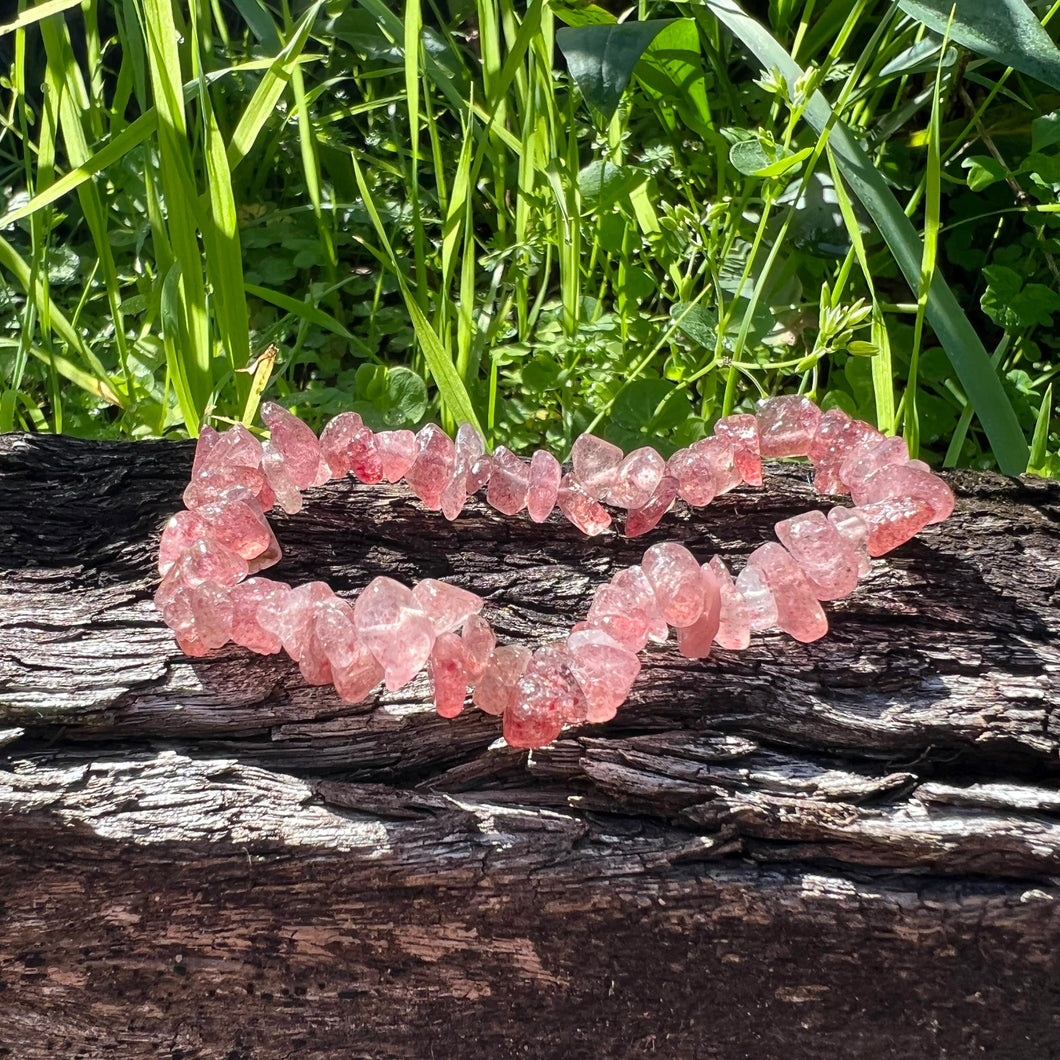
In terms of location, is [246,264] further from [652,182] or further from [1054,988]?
[1054,988]

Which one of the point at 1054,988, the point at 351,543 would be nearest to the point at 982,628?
the point at 1054,988

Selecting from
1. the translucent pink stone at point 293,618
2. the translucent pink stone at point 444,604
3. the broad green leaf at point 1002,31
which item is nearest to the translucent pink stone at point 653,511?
the translucent pink stone at point 444,604

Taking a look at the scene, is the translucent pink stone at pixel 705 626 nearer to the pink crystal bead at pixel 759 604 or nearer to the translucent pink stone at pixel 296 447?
the pink crystal bead at pixel 759 604

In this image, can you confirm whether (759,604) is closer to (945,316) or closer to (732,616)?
(732,616)

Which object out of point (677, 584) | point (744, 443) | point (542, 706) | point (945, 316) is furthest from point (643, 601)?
point (945, 316)

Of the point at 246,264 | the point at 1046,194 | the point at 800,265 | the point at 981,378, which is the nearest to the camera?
the point at 981,378

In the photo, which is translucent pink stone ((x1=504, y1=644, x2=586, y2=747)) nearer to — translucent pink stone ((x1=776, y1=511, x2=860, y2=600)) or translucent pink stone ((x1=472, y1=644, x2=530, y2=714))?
translucent pink stone ((x1=472, y1=644, x2=530, y2=714))
